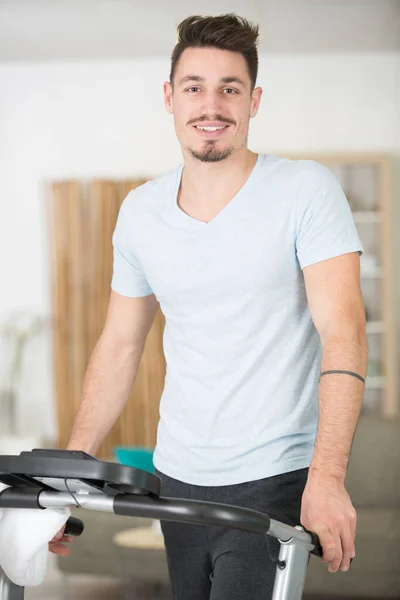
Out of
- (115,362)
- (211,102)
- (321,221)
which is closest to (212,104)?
A: (211,102)

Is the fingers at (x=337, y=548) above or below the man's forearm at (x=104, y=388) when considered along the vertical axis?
below

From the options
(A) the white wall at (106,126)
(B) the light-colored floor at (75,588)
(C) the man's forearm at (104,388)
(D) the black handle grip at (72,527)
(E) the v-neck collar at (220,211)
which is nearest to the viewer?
(D) the black handle grip at (72,527)

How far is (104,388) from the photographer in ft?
5.55

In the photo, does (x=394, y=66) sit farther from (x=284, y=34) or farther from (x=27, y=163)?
(x=27, y=163)

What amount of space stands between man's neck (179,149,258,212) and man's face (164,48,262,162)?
15 mm

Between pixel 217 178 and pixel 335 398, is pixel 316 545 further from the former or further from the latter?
pixel 217 178

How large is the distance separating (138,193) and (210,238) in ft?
0.73

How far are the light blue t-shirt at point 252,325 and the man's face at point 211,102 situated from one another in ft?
0.26

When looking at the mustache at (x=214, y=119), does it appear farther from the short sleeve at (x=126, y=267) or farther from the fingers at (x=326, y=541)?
the fingers at (x=326, y=541)

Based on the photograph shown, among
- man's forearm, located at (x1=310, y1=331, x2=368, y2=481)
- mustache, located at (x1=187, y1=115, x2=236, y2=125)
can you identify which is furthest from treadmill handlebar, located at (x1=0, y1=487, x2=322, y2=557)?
mustache, located at (x1=187, y1=115, x2=236, y2=125)

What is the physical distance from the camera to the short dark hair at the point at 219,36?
1.57 metres

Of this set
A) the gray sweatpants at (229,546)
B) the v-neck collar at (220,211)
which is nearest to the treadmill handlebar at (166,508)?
the gray sweatpants at (229,546)

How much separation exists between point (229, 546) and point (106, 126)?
3559mm

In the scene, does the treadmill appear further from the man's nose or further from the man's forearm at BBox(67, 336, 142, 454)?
the man's nose
